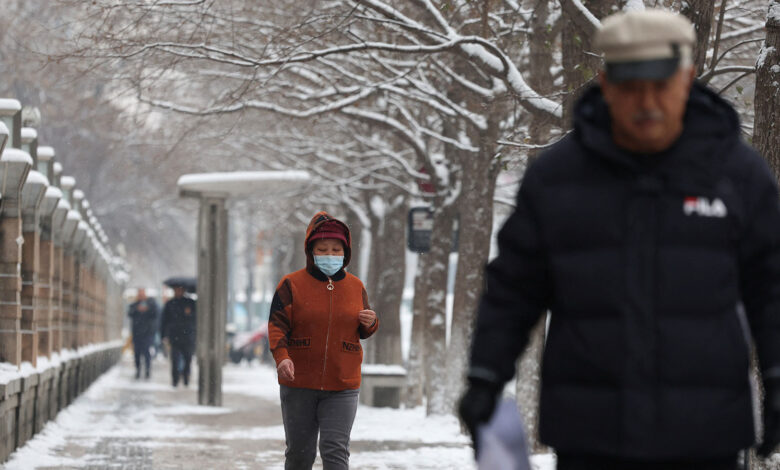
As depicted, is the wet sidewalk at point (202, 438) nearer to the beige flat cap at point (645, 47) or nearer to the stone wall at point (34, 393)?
the stone wall at point (34, 393)

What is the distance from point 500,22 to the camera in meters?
15.8

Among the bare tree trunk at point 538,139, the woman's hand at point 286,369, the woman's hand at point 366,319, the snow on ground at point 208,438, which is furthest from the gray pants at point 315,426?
the bare tree trunk at point 538,139

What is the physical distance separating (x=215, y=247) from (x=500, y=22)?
659 centimetres

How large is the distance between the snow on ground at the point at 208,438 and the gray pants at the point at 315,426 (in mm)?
4702

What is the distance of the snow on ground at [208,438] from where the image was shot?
12.9 meters

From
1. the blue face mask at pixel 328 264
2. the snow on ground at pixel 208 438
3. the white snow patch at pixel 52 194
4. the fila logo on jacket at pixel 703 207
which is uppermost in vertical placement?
the white snow patch at pixel 52 194

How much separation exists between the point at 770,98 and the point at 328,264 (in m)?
2.84

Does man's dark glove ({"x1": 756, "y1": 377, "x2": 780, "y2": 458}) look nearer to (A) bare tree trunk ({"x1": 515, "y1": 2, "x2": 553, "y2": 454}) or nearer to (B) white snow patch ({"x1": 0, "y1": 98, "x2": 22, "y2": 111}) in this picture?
(B) white snow patch ({"x1": 0, "y1": 98, "x2": 22, "y2": 111})

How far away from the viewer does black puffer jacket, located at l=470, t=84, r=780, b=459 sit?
3457mm

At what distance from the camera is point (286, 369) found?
7.38 meters

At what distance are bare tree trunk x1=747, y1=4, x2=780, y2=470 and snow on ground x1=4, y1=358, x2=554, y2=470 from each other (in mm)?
4132

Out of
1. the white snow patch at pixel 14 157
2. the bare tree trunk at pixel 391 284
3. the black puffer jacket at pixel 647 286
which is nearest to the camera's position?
the black puffer jacket at pixel 647 286

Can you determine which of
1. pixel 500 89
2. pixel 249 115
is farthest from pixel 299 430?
pixel 249 115

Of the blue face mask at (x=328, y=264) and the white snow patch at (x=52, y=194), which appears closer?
the blue face mask at (x=328, y=264)
